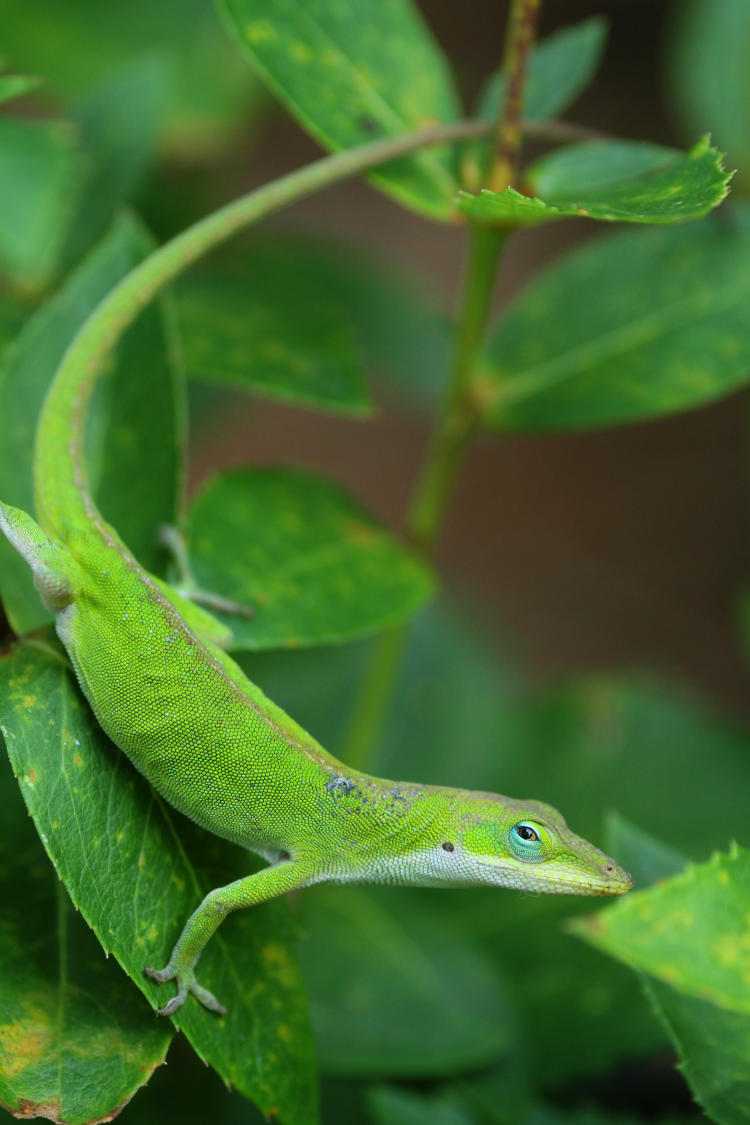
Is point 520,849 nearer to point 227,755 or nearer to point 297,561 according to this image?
point 227,755

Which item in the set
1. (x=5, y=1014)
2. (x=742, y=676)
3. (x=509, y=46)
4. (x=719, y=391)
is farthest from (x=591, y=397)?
(x=742, y=676)

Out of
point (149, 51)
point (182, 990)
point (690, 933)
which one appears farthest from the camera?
point (149, 51)

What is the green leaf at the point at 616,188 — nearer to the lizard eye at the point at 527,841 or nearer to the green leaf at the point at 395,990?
the lizard eye at the point at 527,841

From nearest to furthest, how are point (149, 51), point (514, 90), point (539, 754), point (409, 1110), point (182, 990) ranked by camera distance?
1. point (182, 990)
2. point (514, 90)
3. point (409, 1110)
4. point (539, 754)
5. point (149, 51)

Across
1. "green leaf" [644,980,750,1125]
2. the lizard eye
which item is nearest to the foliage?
"green leaf" [644,980,750,1125]

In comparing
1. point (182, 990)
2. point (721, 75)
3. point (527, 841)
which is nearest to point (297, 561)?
point (527, 841)

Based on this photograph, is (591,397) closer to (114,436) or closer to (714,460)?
(114,436)

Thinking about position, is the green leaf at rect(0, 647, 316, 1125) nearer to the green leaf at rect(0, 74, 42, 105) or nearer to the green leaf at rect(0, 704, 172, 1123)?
the green leaf at rect(0, 704, 172, 1123)
